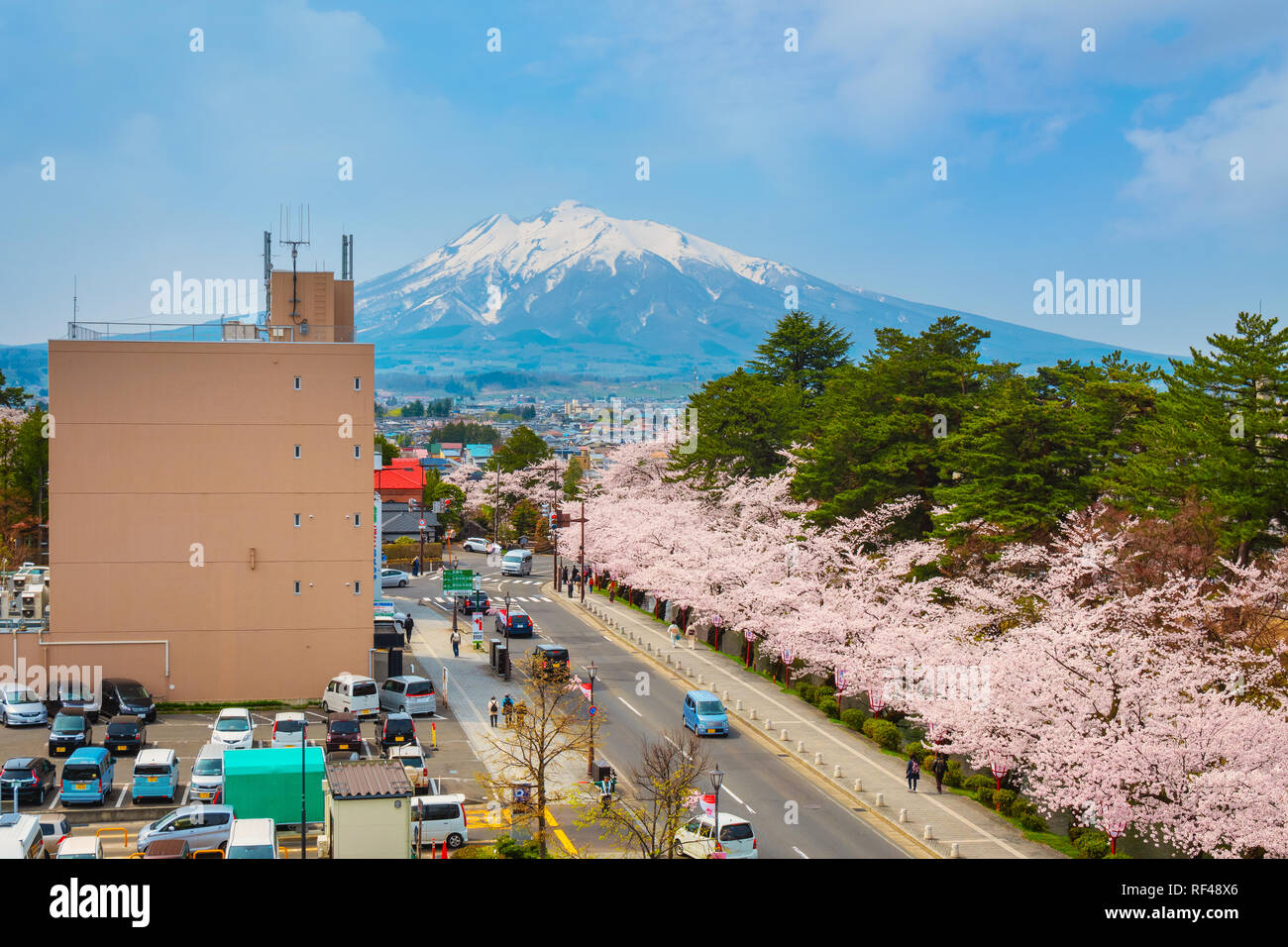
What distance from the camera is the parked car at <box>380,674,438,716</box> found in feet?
136

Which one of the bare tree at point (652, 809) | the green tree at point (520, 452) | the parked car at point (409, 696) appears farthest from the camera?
the green tree at point (520, 452)

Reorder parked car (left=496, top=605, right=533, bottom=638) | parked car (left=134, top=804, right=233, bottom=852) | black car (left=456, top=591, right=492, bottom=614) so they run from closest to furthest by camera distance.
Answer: parked car (left=134, top=804, right=233, bottom=852), parked car (left=496, top=605, right=533, bottom=638), black car (left=456, top=591, right=492, bottom=614)

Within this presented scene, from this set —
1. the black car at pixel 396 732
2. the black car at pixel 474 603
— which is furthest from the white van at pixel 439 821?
the black car at pixel 474 603

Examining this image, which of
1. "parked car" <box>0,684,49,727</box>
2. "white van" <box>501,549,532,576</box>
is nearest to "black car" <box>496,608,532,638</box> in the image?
"parked car" <box>0,684,49,727</box>

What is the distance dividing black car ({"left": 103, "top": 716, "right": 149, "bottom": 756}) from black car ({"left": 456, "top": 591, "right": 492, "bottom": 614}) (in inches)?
1221

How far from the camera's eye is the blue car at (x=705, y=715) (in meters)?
38.3

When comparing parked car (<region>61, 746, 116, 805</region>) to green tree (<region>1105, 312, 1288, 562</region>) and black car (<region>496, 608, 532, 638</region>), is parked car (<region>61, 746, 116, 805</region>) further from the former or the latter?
green tree (<region>1105, 312, 1288, 562</region>)

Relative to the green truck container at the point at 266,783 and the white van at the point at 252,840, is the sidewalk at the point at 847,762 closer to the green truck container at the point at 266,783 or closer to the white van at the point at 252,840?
the green truck container at the point at 266,783

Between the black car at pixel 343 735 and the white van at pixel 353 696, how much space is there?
396 centimetres

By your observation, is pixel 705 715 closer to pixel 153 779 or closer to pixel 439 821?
pixel 439 821

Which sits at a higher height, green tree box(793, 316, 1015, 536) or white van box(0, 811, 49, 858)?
green tree box(793, 316, 1015, 536)

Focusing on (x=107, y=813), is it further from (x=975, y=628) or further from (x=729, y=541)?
(x=729, y=541)

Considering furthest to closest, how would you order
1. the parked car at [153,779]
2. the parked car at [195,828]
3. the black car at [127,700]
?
1. the black car at [127,700]
2. the parked car at [153,779]
3. the parked car at [195,828]
